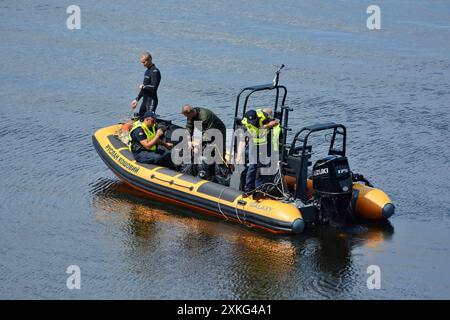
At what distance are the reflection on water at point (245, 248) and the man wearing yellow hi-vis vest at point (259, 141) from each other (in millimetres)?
711

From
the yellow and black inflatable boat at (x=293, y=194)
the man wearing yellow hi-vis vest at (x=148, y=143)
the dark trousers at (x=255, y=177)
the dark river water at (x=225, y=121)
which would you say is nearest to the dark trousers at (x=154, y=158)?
the man wearing yellow hi-vis vest at (x=148, y=143)

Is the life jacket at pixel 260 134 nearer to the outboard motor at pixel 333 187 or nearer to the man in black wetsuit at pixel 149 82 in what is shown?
the outboard motor at pixel 333 187

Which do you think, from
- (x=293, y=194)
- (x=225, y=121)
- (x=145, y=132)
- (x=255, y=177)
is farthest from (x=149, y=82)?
(x=293, y=194)

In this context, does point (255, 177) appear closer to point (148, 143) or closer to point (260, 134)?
point (260, 134)

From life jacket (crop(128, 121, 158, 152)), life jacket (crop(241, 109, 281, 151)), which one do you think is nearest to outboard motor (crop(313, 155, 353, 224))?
life jacket (crop(241, 109, 281, 151))

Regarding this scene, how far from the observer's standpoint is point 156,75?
51.8 feet

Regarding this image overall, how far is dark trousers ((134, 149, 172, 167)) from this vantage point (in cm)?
1448

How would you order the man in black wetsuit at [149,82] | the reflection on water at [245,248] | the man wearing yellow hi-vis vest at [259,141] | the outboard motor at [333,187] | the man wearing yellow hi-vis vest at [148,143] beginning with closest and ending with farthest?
the reflection on water at [245,248] < the outboard motor at [333,187] < the man wearing yellow hi-vis vest at [259,141] < the man wearing yellow hi-vis vest at [148,143] < the man in black wetsuit at [149,82]

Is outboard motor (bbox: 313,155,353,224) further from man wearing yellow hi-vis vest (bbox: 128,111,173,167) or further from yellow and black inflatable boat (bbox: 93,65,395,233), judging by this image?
man wearing yellow hi-vis vest (bbox: 128,111,173,167)

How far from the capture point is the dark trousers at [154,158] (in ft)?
47.5

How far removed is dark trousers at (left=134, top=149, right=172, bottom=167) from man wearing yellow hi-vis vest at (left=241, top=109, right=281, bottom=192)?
174 cm

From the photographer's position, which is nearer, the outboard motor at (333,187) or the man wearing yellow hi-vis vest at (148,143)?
the outboard motor at (333,187)

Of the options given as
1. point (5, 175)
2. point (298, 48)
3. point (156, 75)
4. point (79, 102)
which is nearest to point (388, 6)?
point (298, 48)

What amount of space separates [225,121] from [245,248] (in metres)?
6.48
